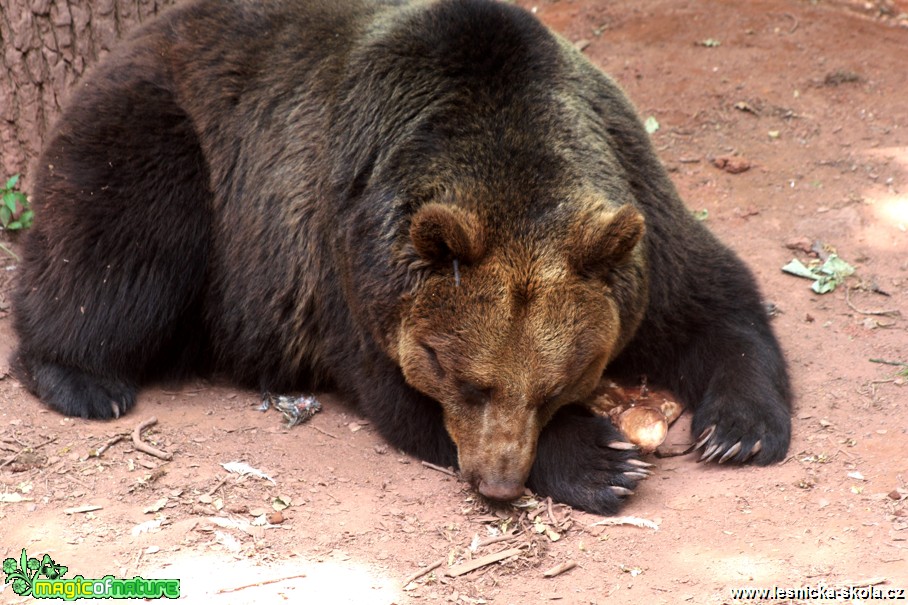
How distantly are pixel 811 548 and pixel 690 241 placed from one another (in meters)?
2.05

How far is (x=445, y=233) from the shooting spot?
175 inches

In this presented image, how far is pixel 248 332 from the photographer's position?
6.23m

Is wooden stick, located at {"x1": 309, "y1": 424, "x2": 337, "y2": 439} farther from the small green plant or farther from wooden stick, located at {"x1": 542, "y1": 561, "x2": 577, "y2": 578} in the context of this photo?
the small green plant

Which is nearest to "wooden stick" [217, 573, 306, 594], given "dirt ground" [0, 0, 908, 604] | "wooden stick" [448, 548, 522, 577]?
"dirt ground" [0, 0, 908, 604]

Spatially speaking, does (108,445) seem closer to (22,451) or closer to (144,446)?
(144,446)

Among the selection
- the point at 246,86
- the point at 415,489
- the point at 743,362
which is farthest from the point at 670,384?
the point at 246,86

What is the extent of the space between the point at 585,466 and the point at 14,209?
4743 millimetres

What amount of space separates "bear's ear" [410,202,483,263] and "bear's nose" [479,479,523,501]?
104 centimetres

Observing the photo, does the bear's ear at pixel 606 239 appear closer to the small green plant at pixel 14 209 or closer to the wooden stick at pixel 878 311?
the wooden stick at pixel 878 311

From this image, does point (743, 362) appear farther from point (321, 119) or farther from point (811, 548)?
point (321, 119)

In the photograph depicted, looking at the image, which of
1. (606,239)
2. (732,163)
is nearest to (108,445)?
(606,239)

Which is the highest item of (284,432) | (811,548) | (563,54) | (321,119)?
(563,54)

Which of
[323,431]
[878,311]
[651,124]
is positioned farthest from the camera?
[651,124]

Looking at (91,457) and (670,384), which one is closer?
(91,457)
